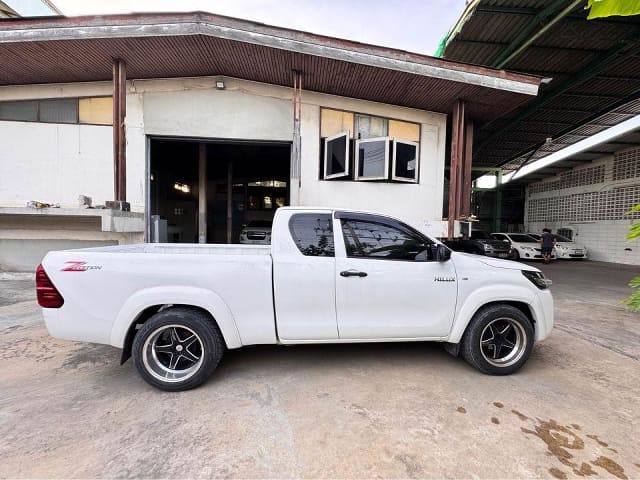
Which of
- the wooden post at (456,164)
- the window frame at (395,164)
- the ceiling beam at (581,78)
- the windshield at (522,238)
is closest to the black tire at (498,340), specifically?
the wooden post at (456,164)

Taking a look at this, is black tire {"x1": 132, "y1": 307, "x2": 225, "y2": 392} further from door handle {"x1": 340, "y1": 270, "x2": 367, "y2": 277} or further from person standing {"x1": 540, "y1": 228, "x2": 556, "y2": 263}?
person standing {"x1": 540, "y1": 228, "x2": 556, "y2": 263}

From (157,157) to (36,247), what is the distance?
7.55 metres

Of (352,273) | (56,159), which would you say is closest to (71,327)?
(352,273)

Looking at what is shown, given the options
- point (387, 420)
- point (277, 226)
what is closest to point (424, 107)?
point (277, 226)

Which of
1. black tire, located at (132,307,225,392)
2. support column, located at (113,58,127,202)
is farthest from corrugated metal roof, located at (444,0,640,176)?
black tire, located at (132,307,225,392)

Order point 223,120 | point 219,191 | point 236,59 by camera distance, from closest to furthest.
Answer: point 236,59 < point 223,120 < point 219,191

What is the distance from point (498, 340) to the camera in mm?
3043

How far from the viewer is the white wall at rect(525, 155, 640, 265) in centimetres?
1386

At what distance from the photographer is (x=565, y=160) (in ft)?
53.3

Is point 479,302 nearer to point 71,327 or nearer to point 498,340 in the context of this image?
point 498,340

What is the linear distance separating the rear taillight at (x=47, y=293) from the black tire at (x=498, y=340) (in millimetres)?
3873

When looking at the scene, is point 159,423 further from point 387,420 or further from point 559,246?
point 559,246

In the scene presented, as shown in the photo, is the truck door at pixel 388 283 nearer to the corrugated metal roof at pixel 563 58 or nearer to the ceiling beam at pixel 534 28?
the corrugated metal roof at pixel 563 58

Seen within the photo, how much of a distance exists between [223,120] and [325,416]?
745 cm
